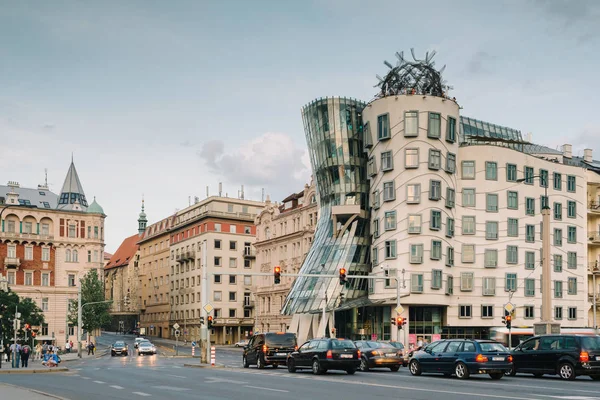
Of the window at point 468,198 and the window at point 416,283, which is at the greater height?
the window at point 468,198

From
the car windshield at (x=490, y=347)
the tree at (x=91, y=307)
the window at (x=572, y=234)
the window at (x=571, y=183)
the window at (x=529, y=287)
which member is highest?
the window at (x=571, y=183)

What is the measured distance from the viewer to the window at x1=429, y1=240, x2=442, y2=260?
7244 centimetres

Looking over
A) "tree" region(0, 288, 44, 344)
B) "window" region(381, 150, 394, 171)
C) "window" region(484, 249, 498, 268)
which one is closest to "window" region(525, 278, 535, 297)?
"window" region(484, 249, 498, 268)

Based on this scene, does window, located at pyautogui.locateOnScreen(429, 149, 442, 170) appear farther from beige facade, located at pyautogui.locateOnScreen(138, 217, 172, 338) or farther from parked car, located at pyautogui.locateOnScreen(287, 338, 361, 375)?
beige facade, located at pyautogui.locateOnScreen(138, 217, 172, 338)

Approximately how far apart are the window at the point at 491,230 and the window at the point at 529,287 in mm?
5432

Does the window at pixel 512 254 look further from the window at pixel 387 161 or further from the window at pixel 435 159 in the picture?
the window at pixel 387 161

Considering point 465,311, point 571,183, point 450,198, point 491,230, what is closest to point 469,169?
point 450,198

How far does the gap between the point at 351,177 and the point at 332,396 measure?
A: 61871 millimetres

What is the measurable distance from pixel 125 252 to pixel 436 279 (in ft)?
409

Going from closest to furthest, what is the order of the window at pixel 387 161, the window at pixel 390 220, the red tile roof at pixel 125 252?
1. the window at pixel 390 220
2. the window at pixel 387 161
3. the red tile roof at pixel 125 252

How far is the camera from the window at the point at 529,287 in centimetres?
7738

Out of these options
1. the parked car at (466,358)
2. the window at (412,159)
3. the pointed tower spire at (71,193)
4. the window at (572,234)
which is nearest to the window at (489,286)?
the window at (572,234)

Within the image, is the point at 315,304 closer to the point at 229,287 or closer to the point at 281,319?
the point at 281,319

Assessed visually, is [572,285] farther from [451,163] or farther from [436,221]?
[451,163]
